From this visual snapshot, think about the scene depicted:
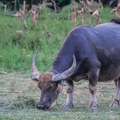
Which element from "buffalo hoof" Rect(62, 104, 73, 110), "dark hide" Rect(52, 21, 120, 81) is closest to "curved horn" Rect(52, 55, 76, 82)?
"dark hide" Rect(52, 21, 120, 81)

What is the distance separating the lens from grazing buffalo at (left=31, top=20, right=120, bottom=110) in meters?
9.78

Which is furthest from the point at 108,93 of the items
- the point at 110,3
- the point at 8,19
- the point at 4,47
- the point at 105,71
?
the point at 110,3

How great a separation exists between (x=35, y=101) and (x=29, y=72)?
4348 millimetres

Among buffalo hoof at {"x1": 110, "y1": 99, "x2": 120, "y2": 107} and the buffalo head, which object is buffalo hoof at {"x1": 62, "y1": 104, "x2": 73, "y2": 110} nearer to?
the buffalo head

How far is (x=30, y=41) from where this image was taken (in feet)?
57.1

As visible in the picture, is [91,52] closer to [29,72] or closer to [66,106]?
[66,106]

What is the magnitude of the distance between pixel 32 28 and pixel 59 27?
2.78 feet

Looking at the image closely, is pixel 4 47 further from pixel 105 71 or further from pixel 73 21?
pixel 105 71

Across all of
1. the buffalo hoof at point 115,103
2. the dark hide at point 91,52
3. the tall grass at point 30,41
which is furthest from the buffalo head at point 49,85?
the tall grass at point 30,41

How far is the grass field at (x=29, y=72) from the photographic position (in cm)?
930

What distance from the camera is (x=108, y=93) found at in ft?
40.1

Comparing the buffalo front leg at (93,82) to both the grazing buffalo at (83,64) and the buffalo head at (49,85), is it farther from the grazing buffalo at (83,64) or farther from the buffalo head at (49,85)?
the buffalo head at (49,85)

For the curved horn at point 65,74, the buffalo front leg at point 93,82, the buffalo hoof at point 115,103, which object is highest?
the curved horn at point 65,74

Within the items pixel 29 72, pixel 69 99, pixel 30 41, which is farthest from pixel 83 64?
pixel 30 41
